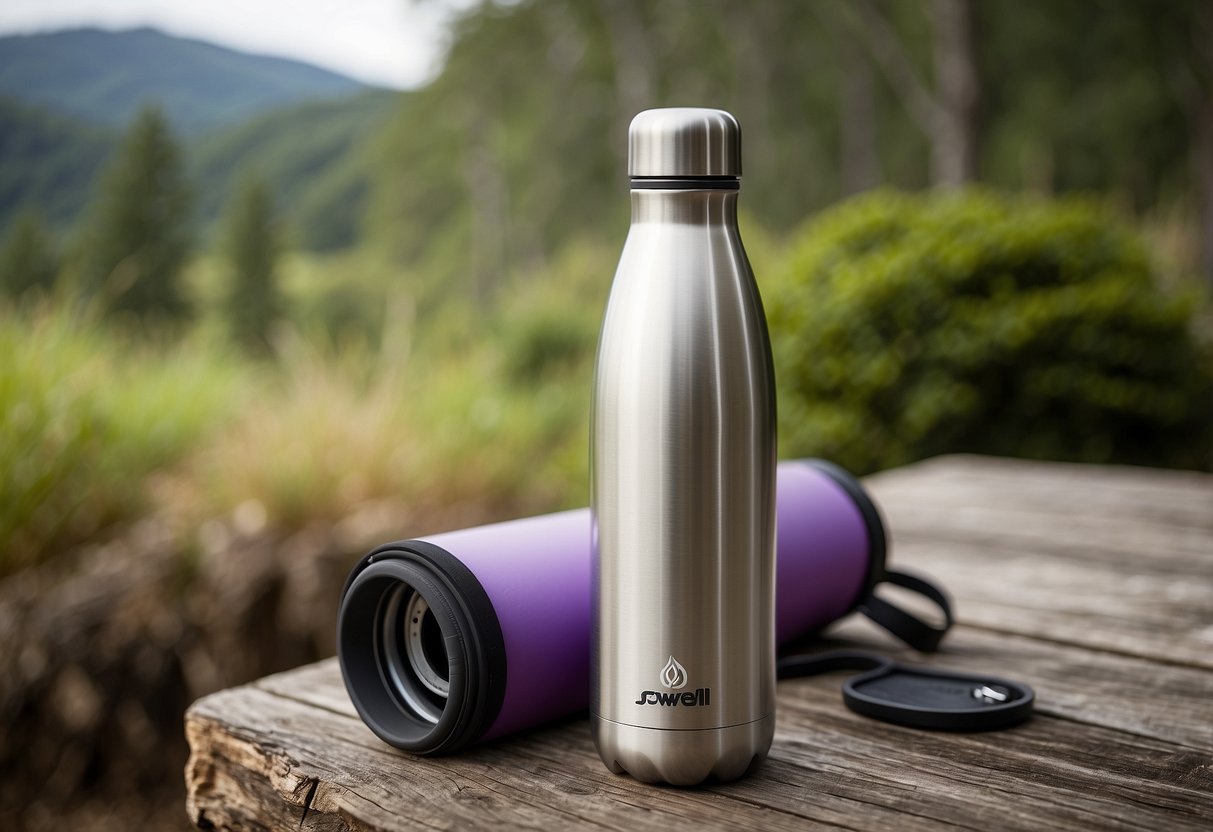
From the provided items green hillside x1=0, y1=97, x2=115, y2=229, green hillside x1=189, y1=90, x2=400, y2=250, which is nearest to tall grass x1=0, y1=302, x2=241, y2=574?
green hillside x1=0, y1=97, x2=115, y2=229

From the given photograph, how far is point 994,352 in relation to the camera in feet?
12.6

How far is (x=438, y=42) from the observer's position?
63.2 ft

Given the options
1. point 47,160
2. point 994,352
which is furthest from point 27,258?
point 994,352

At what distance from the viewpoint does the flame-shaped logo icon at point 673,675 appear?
90 centimetres

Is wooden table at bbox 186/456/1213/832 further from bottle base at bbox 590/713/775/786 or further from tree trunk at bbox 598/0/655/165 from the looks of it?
tree trunk at bbox 598/0/655/165

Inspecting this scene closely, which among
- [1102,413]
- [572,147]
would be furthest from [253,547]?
[572,147]

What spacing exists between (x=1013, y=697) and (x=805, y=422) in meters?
2.88

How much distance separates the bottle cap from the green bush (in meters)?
3.12

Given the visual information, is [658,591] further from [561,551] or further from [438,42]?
[438,42]

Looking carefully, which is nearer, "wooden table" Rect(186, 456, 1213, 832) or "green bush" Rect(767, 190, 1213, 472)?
"wooden table" Rect(186, 456, 1213, 832)

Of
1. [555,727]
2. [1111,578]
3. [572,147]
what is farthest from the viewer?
[572,147]

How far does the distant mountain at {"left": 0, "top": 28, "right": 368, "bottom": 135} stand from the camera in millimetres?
5977

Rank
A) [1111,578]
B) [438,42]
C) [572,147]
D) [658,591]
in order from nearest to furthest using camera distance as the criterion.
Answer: [658,591], [1111,578], [438,42], [572,147]

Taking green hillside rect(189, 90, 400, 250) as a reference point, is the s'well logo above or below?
below
